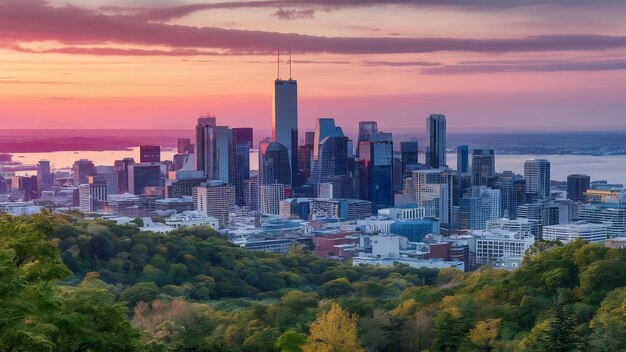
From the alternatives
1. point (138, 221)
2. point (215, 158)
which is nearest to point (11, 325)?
point (138, 221)

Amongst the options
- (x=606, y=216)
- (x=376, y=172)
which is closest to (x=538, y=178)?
(x=376, y=172)

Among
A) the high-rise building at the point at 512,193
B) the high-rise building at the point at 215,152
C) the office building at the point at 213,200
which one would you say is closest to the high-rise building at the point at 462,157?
the high-rise building at the point at 512,193

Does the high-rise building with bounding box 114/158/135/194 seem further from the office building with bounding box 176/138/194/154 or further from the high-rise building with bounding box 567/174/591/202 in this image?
the high-rise building with bounding box 567/174/591/202

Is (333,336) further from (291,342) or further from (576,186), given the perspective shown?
(576,186)

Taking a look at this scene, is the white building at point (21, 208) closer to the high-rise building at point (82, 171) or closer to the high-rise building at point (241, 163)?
the high-rise building at point (82, 171)

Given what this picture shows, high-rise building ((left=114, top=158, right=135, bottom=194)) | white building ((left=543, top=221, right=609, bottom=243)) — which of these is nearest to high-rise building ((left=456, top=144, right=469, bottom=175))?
high-rise building ((left=114, top=158, right=135, bottom=194))
